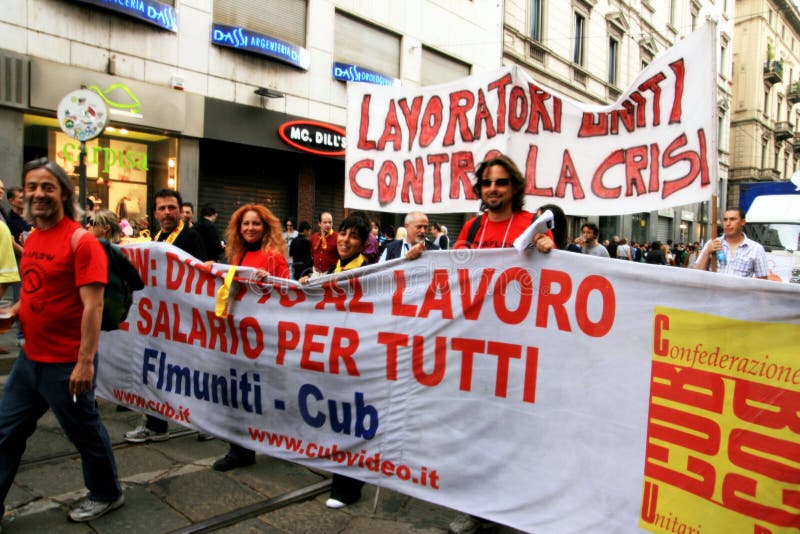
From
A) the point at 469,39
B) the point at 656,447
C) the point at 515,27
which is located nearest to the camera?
the point at 656,447

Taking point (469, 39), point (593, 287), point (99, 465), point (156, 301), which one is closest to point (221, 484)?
point (99, 465)

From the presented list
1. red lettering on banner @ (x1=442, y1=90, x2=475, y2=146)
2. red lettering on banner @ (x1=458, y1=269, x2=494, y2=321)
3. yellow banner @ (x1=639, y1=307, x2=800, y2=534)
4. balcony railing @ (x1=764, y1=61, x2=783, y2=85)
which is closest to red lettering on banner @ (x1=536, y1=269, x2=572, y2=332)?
red lettering on banner @ (x1=458, y1=269, x2=494, y2=321)

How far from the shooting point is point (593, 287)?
272 centimetres

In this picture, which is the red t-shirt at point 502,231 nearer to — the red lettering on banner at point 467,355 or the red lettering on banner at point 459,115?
the red lettering on banner at point 467,355

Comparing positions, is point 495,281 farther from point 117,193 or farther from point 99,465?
point 117,193

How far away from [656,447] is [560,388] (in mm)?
460

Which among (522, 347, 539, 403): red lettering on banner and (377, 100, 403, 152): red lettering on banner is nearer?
(522, 347, 539, 403): red lettering on banner

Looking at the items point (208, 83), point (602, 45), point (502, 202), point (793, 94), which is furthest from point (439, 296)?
point (793, 94)

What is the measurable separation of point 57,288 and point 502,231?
2.36 m

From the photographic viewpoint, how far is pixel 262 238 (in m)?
4.18

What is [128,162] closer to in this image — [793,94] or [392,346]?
[392,346]

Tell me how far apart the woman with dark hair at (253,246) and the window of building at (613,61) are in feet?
84.9

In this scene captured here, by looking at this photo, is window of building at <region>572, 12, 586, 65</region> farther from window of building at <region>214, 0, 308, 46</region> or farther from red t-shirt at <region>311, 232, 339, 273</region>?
red t-shirt at <region>311, 232, 339, 273</region>

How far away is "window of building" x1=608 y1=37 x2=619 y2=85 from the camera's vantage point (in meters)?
26.6
